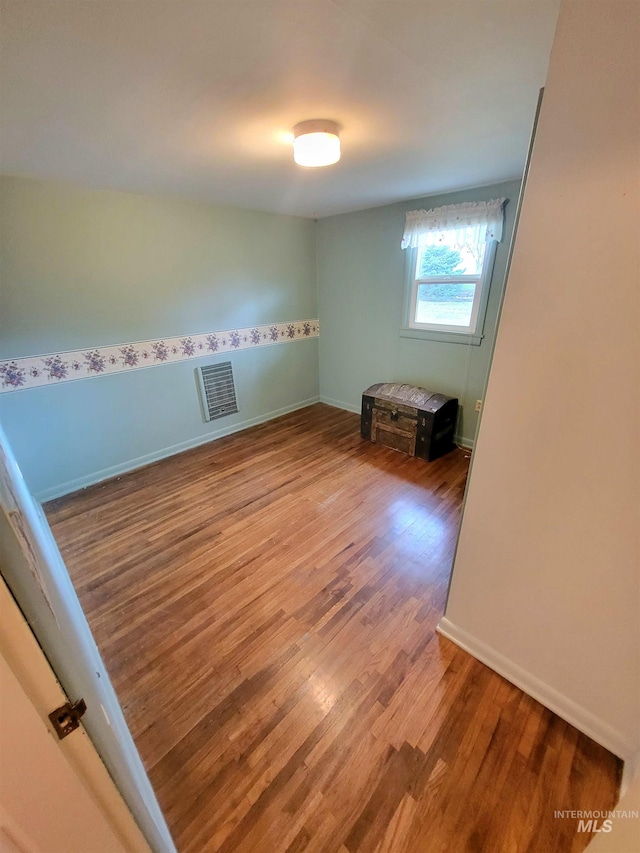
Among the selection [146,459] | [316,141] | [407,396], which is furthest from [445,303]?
[146,459]

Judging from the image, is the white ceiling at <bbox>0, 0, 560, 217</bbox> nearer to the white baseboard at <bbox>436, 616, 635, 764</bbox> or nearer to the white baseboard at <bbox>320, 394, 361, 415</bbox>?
the white baseboard at <bbox>436, 616, 635, 764</bbox>

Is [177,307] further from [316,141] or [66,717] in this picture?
[66,717]

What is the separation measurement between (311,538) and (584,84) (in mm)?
2110

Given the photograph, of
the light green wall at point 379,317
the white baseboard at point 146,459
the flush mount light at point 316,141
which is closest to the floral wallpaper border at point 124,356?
the light green wall at point 379,317

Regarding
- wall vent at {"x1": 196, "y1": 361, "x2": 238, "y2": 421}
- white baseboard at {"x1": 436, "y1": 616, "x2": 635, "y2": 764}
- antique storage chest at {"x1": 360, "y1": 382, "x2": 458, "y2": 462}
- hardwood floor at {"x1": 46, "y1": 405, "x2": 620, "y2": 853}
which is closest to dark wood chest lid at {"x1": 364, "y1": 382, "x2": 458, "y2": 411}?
antique storage chest at {"x1": 360, "y1": 382, "x2": 458, "y2": 462}

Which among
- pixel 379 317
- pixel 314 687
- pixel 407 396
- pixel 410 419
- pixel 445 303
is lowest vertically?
pixel 314 687

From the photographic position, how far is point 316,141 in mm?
1405

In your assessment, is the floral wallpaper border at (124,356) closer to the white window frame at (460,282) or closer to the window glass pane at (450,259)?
the white window frame at (460,282)

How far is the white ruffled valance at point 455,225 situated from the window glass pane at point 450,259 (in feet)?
0.12

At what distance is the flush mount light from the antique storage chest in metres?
1.94

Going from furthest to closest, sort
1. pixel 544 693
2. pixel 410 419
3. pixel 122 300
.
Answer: pixel 410 419 < pixel 122 300 < pixel 544 693

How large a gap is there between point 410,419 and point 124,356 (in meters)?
2.44

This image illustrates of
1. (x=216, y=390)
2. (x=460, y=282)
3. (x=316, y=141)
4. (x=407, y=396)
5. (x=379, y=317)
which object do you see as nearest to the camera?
(x=316, y=141)

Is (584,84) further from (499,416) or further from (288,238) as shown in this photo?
→ (288,238)
